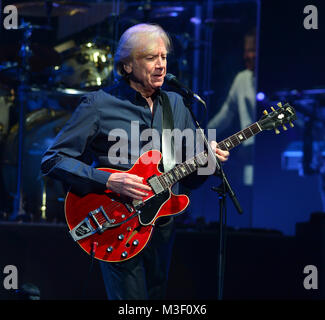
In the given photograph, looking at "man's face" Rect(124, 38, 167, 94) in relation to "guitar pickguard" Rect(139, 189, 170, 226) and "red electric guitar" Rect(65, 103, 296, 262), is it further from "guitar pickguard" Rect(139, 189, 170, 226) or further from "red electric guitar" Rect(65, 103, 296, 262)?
"guitar pickguard" Rect(139, 189, 170, 226)

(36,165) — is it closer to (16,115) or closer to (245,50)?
(16,115)

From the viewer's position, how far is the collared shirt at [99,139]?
3246 mm

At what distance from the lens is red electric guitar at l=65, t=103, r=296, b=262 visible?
3.23 m

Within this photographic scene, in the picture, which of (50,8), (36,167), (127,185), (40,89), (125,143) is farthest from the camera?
(36,167)

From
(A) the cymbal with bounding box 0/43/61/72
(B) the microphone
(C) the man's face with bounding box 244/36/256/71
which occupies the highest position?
(C) the man's face with bounding box 244/36/256/71

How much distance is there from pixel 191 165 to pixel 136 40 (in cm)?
79

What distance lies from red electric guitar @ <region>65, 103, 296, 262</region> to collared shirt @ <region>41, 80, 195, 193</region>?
8cm

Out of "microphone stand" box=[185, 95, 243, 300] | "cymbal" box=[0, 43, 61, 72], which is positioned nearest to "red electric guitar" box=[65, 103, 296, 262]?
"microphone stand" box=[185, 95, 243, 300]

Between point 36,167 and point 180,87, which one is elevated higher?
point 180,87

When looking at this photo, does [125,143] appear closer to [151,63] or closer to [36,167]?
[151,63]

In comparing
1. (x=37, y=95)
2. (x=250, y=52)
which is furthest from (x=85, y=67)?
(x=250, y=52)

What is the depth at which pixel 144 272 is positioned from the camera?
325 centimetres

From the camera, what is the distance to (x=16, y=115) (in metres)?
6.46
